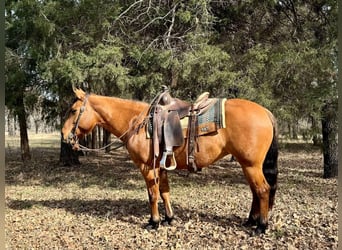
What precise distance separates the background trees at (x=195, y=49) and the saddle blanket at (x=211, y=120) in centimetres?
207

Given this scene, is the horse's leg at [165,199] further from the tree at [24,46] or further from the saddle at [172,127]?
the tree at [24,46]

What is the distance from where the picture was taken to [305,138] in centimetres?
761

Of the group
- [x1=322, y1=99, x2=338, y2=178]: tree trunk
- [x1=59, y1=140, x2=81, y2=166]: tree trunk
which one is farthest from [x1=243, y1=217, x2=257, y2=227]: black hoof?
[x1=59, y1=140, x2=81, y2=166]: tree trunk

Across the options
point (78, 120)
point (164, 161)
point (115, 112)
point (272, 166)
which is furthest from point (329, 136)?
point (78, 120)

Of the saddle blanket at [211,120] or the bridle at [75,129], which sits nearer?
the saddle blanket at [211,120]

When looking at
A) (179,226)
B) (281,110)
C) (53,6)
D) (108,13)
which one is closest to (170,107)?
(179,226)

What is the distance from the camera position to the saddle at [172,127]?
4.60 meters

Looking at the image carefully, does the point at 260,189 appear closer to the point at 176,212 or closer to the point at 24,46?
the point at 176,212

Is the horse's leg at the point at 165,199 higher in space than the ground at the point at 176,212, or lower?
higher

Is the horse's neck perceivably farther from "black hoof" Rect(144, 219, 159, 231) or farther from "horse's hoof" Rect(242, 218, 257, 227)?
"horse's hoof" Rect(242, 218, 257, 227)

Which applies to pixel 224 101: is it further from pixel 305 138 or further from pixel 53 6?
pixel 53 6

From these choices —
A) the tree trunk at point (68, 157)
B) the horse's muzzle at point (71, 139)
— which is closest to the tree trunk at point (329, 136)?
the horse's muzzle at point (71, 139)

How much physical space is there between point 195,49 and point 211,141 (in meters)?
2.93

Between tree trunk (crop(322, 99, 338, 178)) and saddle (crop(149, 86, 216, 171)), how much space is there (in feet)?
12.3
